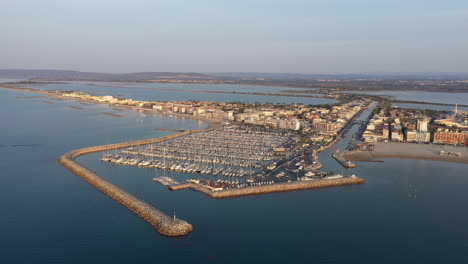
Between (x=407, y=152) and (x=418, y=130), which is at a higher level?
(x=418, y=130)

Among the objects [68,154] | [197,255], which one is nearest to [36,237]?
[197,255]

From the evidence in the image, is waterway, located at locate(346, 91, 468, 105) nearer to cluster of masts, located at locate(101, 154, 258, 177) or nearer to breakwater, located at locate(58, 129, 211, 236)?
cluster of masts, located at locate(101, 154, 258, 177)

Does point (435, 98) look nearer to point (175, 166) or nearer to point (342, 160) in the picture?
point (342, 160)

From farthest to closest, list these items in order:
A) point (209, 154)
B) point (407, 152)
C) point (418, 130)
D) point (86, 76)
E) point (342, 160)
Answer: point (86, 76) → point (418, 130) → point (407, 152) → point (209, 154) → point (342, 160)

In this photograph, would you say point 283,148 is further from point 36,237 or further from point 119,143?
point 36,237

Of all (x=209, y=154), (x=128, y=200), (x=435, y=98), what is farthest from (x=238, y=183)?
(x=435, y=98)

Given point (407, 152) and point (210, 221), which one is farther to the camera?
point (407, 152)
